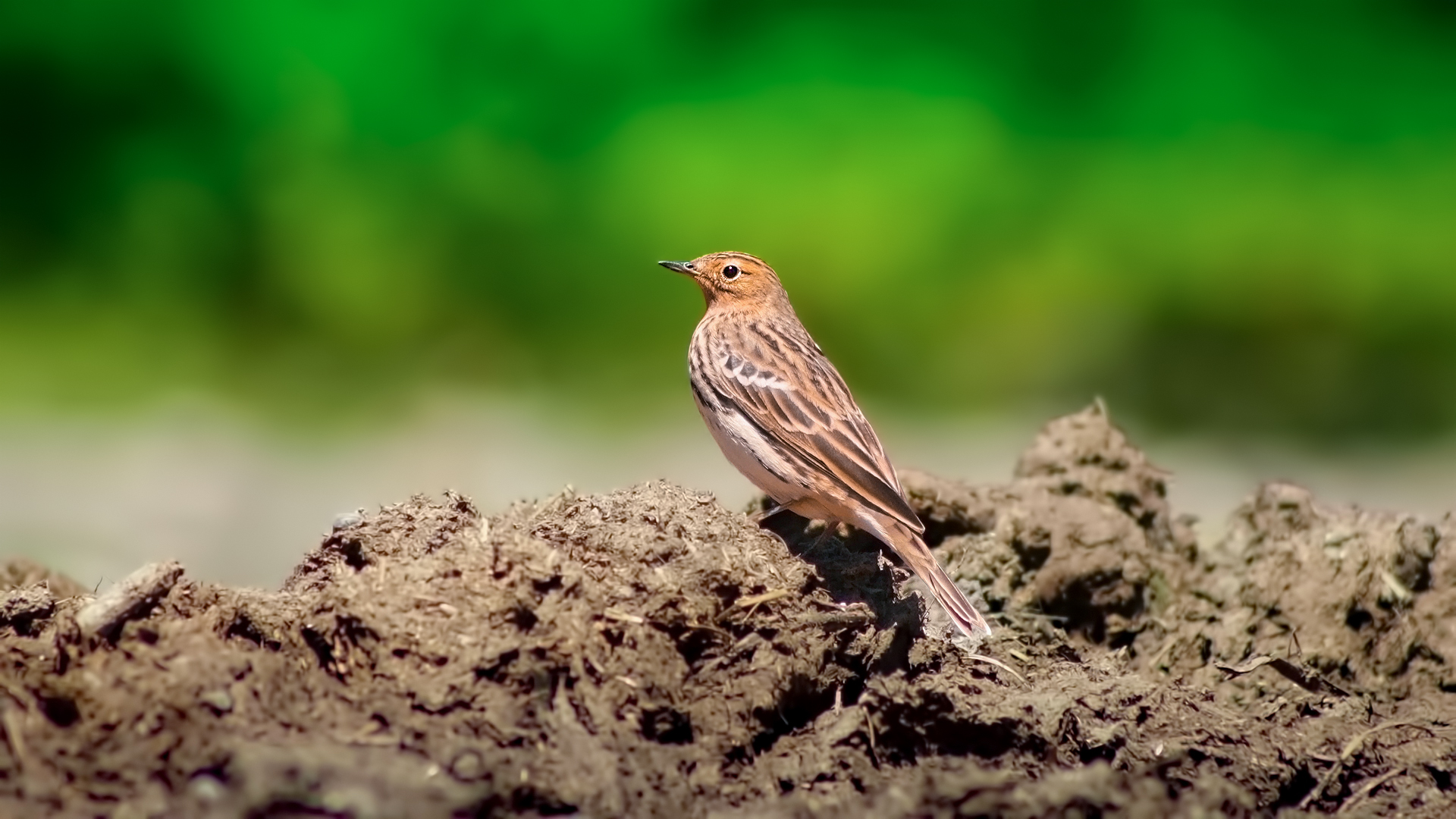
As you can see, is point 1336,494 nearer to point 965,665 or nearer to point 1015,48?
point 1015,48

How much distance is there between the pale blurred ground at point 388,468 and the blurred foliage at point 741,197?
12.5 inches

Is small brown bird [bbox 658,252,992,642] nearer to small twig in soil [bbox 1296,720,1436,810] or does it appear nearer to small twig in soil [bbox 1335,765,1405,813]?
small twig in soil [bbox 1296,720,1436,810]

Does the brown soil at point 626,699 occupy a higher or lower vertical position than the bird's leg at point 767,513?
lower

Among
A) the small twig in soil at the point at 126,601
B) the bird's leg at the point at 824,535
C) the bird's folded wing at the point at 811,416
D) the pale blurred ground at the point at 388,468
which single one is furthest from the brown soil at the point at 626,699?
the pale blurred ground at the point at 388,468

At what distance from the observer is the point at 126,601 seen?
4258 mm

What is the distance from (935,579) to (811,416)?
3.40ft

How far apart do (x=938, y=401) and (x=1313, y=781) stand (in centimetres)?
697

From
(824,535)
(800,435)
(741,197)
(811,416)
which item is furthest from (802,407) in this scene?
(741,197)

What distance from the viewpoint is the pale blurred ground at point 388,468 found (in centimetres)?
994

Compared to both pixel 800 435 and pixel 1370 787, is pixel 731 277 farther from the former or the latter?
pixel 1370 787

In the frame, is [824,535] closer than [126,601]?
No

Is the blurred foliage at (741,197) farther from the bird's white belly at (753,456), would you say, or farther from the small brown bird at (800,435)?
the bird's white belly at (753,456)

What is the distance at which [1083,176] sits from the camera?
1211 centimetres

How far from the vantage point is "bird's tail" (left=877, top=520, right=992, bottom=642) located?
5695 mm
